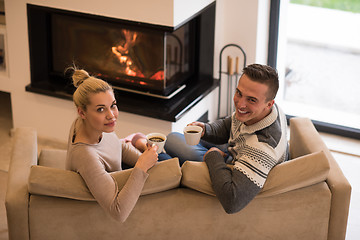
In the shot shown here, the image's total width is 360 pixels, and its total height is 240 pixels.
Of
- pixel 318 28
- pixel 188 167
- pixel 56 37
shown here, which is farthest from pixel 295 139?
pixel 56 37

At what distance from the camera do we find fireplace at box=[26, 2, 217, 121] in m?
3.59

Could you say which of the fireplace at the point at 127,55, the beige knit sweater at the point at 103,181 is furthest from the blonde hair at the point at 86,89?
the fireplace at the point at 127,55

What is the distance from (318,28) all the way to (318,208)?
2.20 metres

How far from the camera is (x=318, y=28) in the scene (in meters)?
4.18

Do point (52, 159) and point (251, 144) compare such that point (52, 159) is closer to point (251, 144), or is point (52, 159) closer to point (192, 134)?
point (192, 134)

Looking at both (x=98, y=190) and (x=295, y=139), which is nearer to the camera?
(x=98, y=190)

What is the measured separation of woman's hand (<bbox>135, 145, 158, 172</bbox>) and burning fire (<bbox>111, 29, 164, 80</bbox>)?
1.37 meters

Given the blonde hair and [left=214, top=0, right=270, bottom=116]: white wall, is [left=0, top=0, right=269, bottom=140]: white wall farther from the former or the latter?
the blonde hair

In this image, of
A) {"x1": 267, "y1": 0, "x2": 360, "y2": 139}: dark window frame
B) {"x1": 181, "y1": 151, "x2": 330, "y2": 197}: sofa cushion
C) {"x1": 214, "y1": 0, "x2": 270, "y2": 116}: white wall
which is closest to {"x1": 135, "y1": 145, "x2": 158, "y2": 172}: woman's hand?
{"x1": 181, "y1": 151, "x2": 330, "y2": 197}: sofa cushion

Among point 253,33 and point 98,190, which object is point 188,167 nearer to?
point 98,190

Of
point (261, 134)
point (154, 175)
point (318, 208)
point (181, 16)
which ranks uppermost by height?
point (181, 16)

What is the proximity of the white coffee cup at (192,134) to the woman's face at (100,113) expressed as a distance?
385mm

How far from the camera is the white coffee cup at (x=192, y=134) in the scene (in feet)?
8.26

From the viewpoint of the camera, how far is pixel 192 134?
8.22 feet
